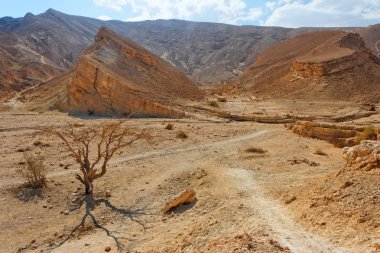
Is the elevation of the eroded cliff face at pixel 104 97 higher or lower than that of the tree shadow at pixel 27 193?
higher

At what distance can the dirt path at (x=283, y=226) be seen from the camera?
666 cm

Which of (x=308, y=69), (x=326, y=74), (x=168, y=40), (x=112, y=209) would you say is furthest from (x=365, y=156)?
(x=168, y=40)

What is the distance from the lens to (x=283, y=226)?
25.3ft

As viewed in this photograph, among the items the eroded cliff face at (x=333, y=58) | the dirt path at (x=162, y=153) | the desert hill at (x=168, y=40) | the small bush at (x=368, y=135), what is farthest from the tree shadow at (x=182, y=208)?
the desert hill at (x=168, y=40)

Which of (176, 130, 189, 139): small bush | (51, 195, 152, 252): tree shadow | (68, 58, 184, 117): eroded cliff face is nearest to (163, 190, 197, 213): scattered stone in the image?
(51, 195, 152, 252): tree shadow

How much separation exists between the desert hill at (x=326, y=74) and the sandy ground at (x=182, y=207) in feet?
48.5

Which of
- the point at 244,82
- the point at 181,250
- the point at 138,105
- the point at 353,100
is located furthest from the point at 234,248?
the point at 244,82

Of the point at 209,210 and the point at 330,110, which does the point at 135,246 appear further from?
the point at 330,110

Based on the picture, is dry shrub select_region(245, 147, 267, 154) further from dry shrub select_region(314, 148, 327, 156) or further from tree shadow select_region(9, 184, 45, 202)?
tree shadow select_region(9, 184, 45, 202)

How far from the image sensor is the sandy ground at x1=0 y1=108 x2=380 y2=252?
24.5 ft

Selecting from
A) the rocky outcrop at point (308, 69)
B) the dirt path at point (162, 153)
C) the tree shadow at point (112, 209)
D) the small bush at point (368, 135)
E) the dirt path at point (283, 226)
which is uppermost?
the rocky outcrop at point (308, 69)

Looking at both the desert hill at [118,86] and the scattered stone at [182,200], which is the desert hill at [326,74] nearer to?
the desert hill at [118,86]

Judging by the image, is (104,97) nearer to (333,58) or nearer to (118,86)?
(118,86)

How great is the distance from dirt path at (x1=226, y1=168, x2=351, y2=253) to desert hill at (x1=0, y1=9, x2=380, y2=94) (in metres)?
52.7
